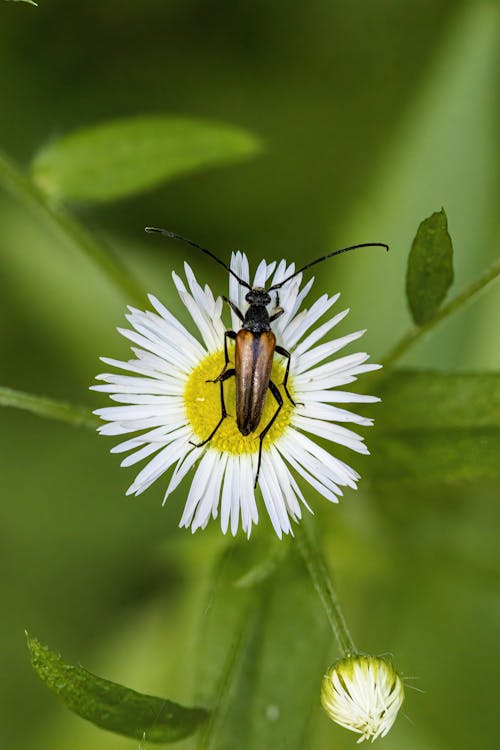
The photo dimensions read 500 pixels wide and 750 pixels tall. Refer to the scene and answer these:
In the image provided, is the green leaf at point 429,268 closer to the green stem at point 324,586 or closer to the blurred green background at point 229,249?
the green stem at point 324,586

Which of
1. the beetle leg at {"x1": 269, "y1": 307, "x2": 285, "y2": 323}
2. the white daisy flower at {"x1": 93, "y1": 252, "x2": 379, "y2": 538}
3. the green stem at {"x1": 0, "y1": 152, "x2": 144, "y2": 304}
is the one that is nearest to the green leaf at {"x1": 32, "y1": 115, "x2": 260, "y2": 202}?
the green stem at {"x1": 0, "y1": 152, "x2": 144, "y2": 304}

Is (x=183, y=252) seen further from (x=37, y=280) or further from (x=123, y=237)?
(x=37, y=280)

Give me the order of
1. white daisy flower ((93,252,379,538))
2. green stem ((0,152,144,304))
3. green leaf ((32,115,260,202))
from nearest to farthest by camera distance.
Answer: white daisy flower ((93,252,379,538)) → green stem ((0,152,144,304)) → green leaf ((32,115,260,202))

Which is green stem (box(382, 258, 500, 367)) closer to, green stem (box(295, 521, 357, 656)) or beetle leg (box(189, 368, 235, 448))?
beetle leg (box(189, 368, 235, 448))

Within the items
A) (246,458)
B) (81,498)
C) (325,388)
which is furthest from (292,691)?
(81,498)

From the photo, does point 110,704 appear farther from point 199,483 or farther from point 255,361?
point 255,361

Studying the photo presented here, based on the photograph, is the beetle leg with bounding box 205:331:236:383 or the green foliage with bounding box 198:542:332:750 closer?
the beetle leg with bounding box 205:331:236:383

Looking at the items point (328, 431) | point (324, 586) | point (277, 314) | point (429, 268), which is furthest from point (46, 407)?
point (429, 268)
